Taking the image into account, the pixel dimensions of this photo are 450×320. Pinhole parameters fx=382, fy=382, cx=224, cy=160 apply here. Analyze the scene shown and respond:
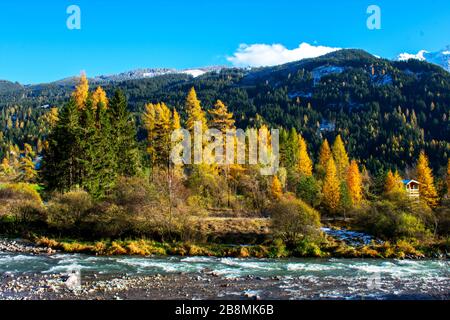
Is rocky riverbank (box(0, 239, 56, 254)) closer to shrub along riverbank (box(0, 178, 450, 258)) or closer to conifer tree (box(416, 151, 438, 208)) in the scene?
shrub along riverbank (box(0, 178, 450, 258))

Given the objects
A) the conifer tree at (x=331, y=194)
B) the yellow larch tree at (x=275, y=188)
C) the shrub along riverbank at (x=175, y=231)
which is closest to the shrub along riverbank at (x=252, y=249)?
the shrub along riverbank at (x=175, y=231)

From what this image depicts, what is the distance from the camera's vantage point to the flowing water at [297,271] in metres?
20.0

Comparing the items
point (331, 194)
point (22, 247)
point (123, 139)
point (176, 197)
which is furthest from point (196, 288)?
point (331, 194)

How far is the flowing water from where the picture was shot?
20047mm

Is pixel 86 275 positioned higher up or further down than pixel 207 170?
further down

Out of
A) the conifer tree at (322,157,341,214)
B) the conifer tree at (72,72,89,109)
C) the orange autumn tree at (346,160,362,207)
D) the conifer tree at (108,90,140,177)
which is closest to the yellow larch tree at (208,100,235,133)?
the conifer tree at (108,90,140,177)

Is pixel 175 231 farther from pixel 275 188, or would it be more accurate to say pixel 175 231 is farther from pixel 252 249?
pixel 275 188

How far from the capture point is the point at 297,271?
25797 millimetres

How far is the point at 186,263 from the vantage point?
2798cm

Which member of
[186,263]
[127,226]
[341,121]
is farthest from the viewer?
[341,121]

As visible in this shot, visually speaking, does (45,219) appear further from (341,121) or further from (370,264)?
(341,121)
